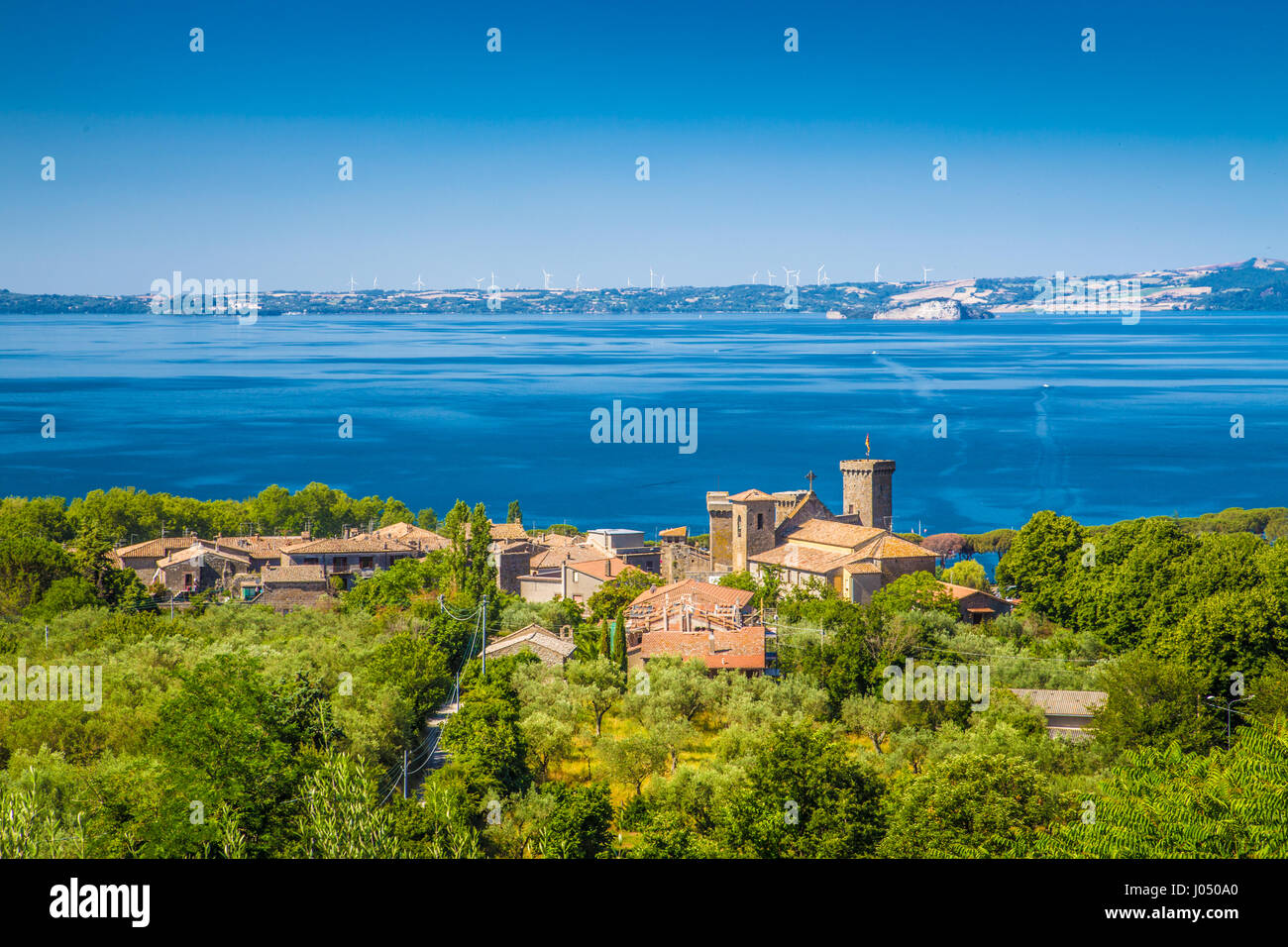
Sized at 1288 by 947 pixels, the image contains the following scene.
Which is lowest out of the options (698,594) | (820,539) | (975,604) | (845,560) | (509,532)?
(975,604)

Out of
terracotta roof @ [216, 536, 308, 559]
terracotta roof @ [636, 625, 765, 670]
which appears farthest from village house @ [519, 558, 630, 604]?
terracotta roof @ [216, 536, 308, 559]

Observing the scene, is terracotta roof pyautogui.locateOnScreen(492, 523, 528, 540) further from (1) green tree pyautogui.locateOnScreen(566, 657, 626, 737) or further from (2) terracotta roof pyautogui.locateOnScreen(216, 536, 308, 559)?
(1) green tree pyautogui.locateOnScreen(566, 657, 626, 737)

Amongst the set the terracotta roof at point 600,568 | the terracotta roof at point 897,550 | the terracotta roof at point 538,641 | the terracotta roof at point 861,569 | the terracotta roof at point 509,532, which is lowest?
the terracotta roof at point 538,641

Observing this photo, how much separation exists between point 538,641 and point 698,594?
17.1 feet

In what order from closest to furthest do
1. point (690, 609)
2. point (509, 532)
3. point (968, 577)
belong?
point (690, 609), point (968, 577), point (509, 532)

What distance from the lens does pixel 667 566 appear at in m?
37.7

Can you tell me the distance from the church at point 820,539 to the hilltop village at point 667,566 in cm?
4

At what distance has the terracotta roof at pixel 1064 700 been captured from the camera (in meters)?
21.2

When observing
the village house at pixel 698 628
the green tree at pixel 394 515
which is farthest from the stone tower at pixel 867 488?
the green tree at pixel 394 515

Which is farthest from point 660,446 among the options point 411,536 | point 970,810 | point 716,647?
point 970,810

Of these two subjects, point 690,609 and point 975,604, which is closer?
point 690,609

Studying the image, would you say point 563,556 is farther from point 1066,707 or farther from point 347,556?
point 1066,707

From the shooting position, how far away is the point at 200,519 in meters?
48.4

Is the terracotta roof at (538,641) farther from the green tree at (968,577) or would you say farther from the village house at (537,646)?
the green tree at (968,577)
